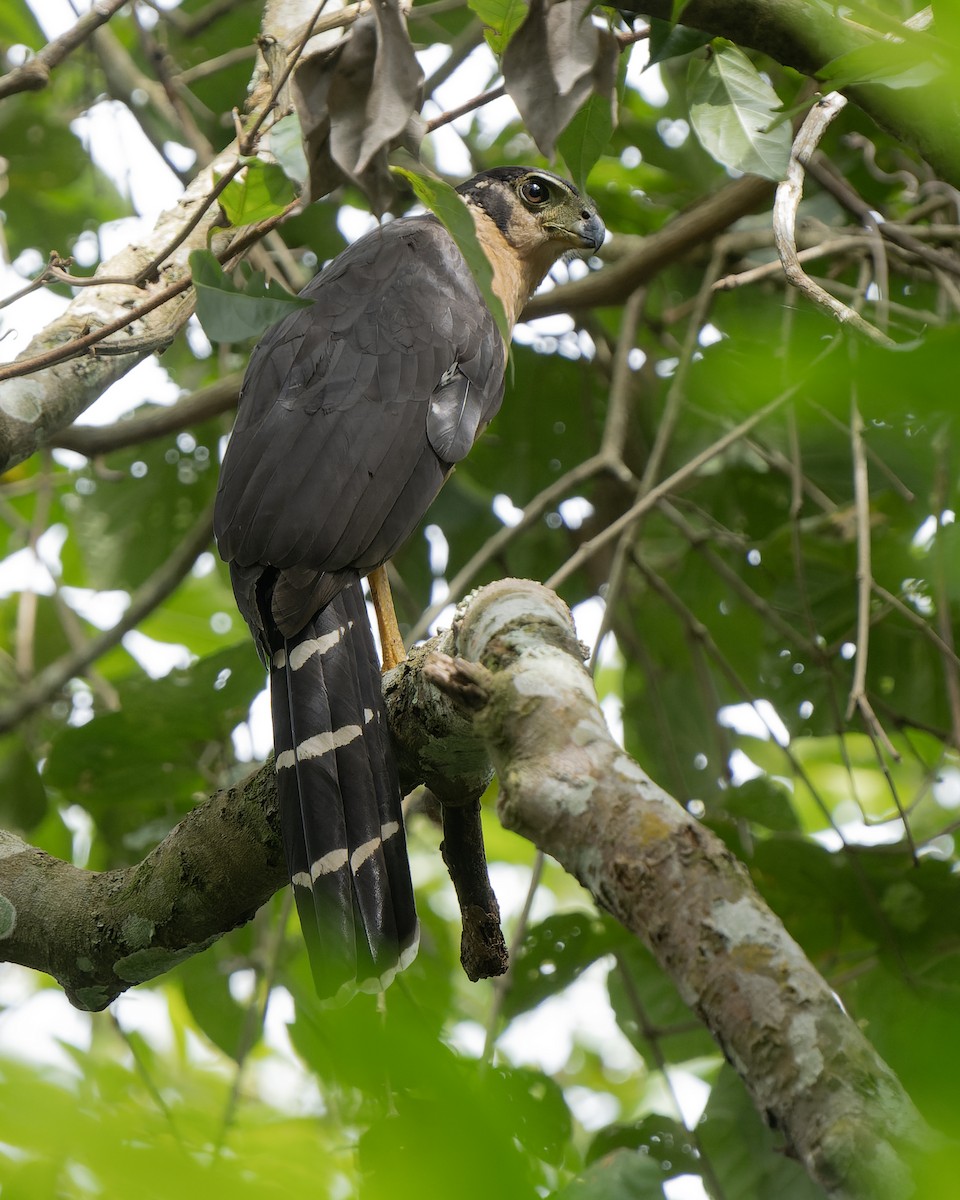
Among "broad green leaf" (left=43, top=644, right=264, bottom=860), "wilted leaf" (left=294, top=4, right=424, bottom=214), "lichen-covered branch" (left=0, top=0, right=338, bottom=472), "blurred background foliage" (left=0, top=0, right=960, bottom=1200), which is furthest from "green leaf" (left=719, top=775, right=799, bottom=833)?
"wilted leaf" (left=294, top=4, right=424, bottom=214)

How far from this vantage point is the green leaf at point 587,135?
2.29m

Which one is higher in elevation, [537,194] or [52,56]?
[537,194]

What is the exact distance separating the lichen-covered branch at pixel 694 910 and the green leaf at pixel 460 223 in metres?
0.48

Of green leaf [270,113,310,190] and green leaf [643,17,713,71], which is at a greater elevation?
green leaf [643,17,713,71]

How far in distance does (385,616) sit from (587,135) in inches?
57.4

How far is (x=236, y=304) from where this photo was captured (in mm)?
1719

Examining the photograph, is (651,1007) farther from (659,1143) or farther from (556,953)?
(659,1143)

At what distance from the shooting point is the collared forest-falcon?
83.0 inches

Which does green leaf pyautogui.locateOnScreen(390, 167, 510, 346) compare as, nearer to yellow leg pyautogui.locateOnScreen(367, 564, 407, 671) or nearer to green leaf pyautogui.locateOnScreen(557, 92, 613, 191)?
green leaf pyautogui.locateOnScreen(557, 92, 613, 191)

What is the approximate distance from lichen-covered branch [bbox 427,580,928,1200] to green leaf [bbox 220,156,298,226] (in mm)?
924

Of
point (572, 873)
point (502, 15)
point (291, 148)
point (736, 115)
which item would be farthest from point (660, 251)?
point (572, 873)

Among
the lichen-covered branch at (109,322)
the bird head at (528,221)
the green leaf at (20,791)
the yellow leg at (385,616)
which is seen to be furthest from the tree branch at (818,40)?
the green leaf at (20,791)

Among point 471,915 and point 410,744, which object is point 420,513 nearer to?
point 410,744

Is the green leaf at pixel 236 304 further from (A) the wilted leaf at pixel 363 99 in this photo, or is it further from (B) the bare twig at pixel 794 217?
(B) the bare twig at pixel 794 217
